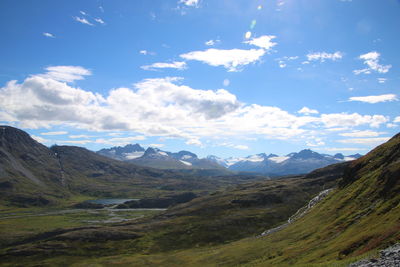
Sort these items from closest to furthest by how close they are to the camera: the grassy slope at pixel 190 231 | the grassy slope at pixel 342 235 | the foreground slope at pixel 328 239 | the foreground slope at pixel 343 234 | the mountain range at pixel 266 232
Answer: the foreground slope at pixel 343 234, the grassy slope at pixel 342 235, the foreground slope at pixel 328 239, the mountain range at pixel 266 232, the grassy slope at pixel 190 231

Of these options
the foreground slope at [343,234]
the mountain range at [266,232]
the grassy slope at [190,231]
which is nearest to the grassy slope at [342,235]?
the foreground slope at [343,234]

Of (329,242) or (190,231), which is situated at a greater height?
(329,242)

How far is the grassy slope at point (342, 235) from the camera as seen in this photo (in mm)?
44250

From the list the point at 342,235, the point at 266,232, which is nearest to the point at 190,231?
the point at 266,232

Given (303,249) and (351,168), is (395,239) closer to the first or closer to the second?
(303,249)

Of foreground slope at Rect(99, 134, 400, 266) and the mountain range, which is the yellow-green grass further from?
the mountain range

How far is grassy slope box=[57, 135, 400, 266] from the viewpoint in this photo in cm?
4425

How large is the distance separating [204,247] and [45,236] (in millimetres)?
81042

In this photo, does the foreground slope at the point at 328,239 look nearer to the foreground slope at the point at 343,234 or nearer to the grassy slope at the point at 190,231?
the foreground slope at the point at 343,234

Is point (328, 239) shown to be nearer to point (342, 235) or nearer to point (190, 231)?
point (342, 235)

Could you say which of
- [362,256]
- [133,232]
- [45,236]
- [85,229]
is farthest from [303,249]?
[45,236]

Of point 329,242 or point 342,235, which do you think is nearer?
point 329,242

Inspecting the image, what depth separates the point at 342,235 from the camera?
5747 centimetres

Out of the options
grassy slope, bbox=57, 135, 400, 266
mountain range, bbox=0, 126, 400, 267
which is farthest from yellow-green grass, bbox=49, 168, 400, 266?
mountain range, bbox=0, 126, 400, 267
